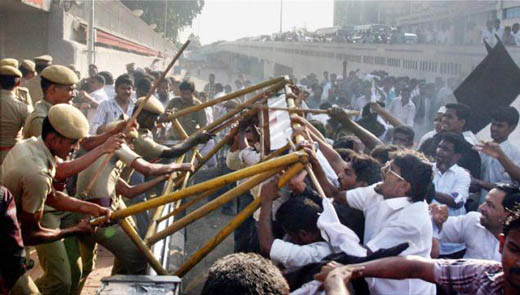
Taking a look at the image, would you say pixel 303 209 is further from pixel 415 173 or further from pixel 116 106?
pixel 116 106

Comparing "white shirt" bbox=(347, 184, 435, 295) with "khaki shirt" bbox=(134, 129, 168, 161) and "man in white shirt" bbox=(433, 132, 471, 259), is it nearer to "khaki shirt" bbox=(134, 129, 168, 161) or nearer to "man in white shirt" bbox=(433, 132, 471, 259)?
"man in white shirt" bbox=(433, 132, 471, 259)

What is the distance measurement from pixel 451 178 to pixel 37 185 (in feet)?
10.7

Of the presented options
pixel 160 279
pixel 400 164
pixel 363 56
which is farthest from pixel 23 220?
pixel 363 56

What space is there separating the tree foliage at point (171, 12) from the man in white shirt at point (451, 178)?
1835 inches

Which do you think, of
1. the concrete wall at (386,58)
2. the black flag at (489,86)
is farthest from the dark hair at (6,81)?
the concrete wall at (386,58)

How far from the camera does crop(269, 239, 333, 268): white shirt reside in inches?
126

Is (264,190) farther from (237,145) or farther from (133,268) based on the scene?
(237,145)

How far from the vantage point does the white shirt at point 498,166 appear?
5906 millimetres

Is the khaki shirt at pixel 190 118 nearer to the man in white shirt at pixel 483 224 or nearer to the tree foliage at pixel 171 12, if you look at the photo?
the man in white shirt at pixel 483 224

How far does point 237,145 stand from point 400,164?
2.49 metres

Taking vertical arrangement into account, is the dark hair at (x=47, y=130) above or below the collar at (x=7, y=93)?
below

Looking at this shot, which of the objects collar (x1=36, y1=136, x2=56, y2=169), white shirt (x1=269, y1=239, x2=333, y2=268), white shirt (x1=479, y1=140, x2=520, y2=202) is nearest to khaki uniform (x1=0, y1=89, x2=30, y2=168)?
collar (x1=36, y1=136, x2=56, y2=169)

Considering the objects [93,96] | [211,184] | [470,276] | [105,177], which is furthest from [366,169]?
[93,96]

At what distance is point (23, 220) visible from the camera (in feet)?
11.6
